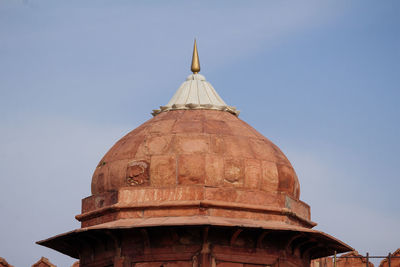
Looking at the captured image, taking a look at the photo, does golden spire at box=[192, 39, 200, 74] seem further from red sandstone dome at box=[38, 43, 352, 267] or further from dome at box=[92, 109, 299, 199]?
dome at box=[92, 109, 299, 199]

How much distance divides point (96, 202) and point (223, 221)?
386 centimetres

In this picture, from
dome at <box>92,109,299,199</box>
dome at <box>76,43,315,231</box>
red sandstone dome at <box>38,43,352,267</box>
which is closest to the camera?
red sandstone dome at <box>38,43,352,267</box>

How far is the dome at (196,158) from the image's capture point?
82.1 feet

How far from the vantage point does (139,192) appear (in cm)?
2498

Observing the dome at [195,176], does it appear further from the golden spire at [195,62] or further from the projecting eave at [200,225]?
the golden spire at [195,62]

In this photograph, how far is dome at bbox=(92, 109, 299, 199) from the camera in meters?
25.0

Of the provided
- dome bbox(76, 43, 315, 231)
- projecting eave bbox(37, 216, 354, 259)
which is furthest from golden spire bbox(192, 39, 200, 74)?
projecting eave bbox(37, 216, 354, 259)

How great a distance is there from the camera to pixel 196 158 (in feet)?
82.3

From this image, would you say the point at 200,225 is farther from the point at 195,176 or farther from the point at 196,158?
the point at 196,158

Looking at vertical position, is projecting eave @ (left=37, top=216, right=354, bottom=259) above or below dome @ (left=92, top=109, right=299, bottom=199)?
below

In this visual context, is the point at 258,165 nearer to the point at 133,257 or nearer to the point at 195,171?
the point at 195,171

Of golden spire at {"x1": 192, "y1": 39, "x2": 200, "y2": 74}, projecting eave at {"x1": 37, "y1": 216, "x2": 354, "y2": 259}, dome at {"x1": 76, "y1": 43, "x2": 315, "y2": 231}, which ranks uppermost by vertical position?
golden spire at {"x1": 192, "y1": 39, "x2": 200, "y2": 74}

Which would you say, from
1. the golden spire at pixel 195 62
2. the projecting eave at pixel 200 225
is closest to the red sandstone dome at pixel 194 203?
the projecting eave at pixel 200 225

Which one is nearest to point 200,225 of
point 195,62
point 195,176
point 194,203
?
point 194,203
